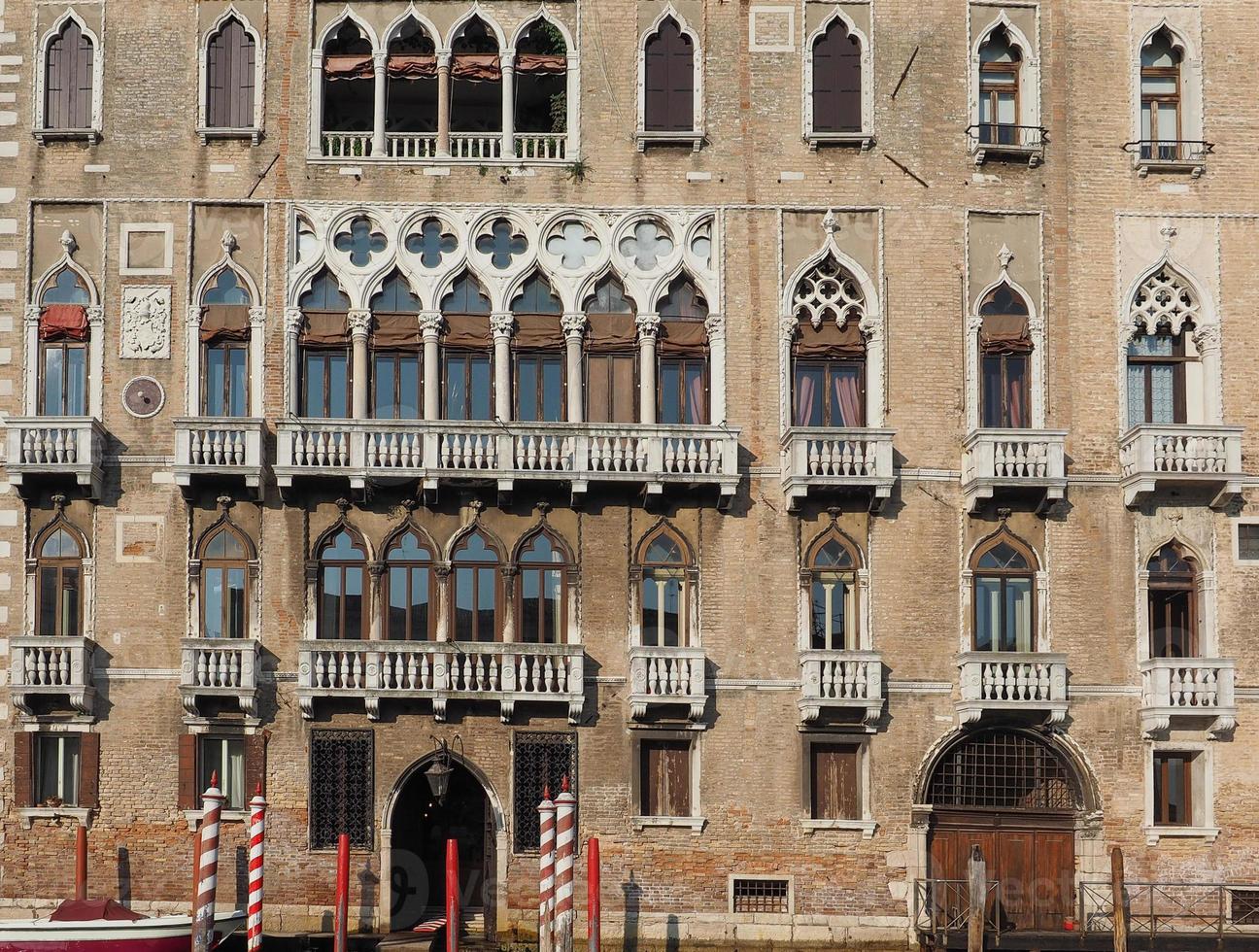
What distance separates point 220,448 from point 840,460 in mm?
9586

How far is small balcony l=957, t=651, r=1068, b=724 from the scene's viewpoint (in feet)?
107

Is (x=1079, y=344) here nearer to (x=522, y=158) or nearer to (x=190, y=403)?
(x=522, y=158)

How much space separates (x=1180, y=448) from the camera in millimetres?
32750

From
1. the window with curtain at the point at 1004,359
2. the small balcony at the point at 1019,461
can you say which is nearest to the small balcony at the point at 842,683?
the small balcony at the point at 1019,461

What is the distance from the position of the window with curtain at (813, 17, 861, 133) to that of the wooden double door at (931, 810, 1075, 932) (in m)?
11.2

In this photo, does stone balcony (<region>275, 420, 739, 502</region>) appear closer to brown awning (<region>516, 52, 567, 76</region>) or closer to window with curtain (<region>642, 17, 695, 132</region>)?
window with curtain (<region>642, 17, 695, 132</region>)

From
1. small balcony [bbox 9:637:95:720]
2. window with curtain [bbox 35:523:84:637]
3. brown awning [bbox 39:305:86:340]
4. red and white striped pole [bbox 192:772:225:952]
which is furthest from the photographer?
brown awning [bbox 39:305:86:340]

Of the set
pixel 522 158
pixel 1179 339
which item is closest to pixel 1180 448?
pixel 1179 339

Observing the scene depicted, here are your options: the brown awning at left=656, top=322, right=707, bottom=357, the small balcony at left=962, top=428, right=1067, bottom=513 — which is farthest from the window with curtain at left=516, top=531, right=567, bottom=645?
the small balcony at left=962, top=428, right=1067, bottom=513

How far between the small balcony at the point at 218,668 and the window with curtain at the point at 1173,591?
14.1 meters

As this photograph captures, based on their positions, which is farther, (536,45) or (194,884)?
(536,45)

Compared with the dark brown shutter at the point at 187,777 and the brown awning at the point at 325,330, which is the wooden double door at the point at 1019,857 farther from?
the brown awning at the point at 325,330

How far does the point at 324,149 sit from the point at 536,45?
12.6 ft

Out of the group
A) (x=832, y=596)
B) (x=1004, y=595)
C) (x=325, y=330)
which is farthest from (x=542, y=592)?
(x=1004, y=595)
